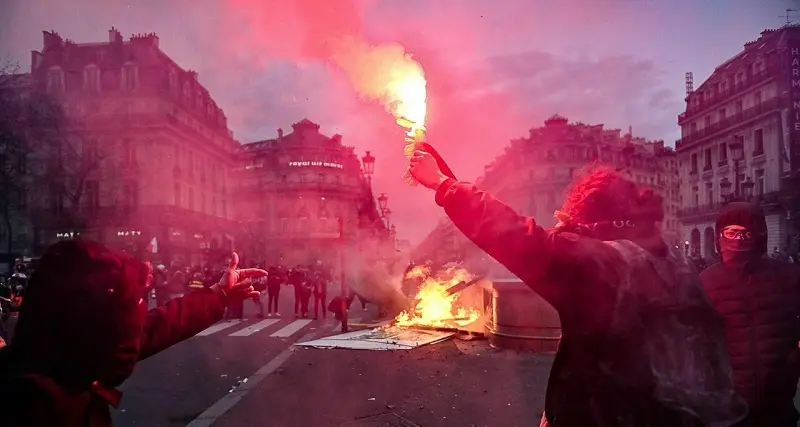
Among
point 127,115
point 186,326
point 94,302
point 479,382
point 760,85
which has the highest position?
point 760,85

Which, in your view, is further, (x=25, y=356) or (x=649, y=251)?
(x=649, y=251)

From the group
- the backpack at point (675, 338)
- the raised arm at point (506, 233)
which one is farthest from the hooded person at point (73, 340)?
the backpack at point (675, 338)

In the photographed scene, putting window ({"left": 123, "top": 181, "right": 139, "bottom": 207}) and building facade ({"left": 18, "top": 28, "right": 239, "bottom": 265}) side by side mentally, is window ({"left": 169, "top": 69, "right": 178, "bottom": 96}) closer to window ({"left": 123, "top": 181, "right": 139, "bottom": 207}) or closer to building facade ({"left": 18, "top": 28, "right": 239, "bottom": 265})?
building facade ({"left": 18, "top": 28, "right": 239, "bottom": 265})

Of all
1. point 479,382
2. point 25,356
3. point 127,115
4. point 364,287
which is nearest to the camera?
point 25,356

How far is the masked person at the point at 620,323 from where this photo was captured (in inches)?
75.6

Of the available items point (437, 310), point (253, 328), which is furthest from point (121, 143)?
point (437, 310)

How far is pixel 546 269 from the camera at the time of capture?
193cm

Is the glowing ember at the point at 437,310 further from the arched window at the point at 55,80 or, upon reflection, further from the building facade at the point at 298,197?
the arched window at the point at 55,80

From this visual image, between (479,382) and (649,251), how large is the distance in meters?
5.42

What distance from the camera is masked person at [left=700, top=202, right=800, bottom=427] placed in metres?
2.84

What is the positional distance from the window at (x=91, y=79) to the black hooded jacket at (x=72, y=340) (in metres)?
16.7

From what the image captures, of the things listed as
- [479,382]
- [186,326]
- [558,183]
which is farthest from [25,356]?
[558,183]

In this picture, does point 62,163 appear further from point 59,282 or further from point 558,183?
point 558,183

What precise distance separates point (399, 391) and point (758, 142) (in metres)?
34.0
